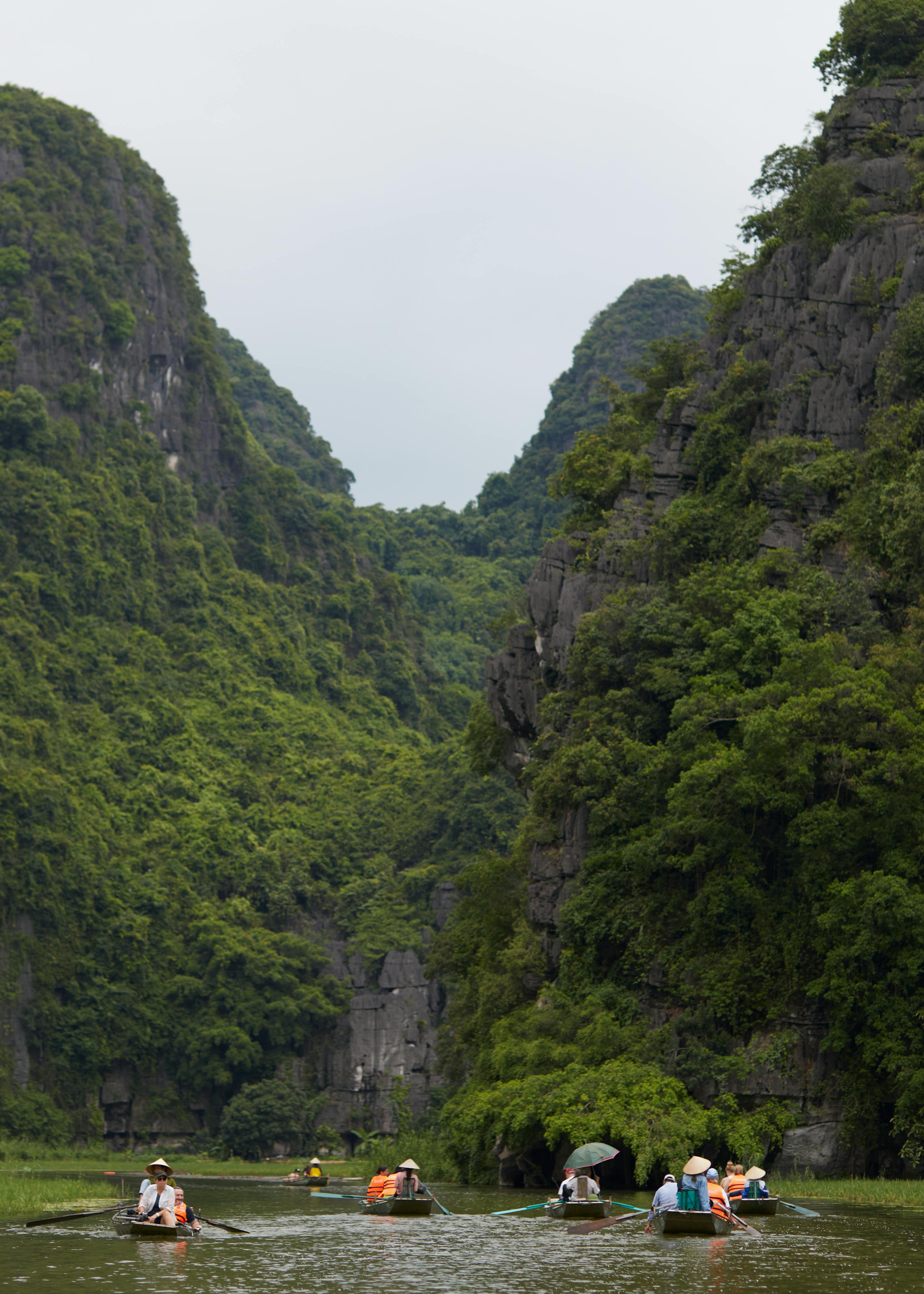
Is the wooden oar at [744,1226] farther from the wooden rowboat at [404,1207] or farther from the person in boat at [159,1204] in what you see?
the person in boat at [159,1204]

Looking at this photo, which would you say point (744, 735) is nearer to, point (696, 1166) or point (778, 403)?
point (778, 403)

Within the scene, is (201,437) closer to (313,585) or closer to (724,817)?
(313,585)

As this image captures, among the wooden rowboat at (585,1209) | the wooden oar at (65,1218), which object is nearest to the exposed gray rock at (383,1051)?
the wooden oar at (65,1218)

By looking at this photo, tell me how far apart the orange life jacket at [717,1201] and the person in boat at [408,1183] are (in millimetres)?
6428

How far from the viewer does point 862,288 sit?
158 feet

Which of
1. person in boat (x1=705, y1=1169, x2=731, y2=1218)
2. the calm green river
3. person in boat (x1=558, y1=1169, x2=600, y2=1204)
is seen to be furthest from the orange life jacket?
person in boat (x1=558, y1=1169, x2=600, y2=1204)

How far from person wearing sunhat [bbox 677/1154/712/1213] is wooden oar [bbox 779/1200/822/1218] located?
3.68 meters

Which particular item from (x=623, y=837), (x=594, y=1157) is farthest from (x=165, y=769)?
(x=594, y=1157)

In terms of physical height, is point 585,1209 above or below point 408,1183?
below

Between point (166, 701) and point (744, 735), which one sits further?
point (166, 701)

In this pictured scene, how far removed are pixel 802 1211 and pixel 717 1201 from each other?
154 inches

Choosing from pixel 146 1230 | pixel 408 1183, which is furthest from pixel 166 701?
pixel 146 1230

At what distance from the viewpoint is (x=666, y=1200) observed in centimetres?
2584

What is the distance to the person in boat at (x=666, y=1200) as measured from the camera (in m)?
25.6
